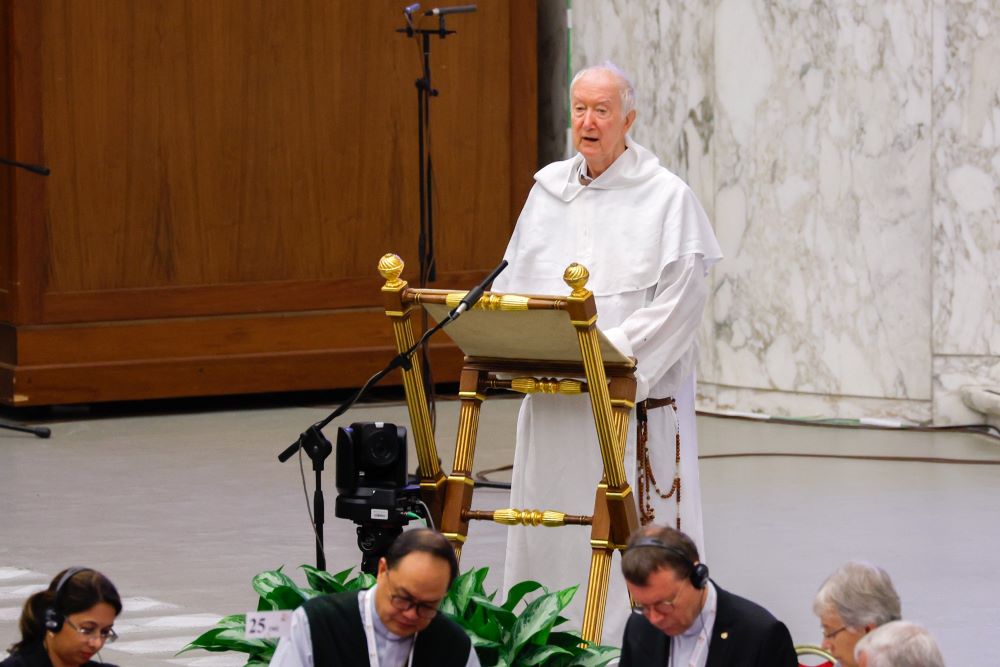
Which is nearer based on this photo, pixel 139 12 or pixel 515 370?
pixel 515 370

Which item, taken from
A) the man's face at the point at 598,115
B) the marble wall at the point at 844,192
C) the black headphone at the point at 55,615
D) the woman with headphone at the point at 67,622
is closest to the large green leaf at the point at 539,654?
the woman with headphone at the point at 67,622

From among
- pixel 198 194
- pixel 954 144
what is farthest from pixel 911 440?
pixel 198 194

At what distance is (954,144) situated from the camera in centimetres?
970

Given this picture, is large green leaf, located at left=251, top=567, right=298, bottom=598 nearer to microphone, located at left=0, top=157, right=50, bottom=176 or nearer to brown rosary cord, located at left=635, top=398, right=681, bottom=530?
brown rosary cord, located at left=635, top=398, right=681, bottom=530

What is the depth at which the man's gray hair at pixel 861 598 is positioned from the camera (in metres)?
4.01

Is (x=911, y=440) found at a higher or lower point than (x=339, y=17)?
lower

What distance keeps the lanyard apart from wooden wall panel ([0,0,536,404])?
254 inches

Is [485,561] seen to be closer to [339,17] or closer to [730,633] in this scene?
[730,633]

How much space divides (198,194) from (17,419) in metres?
1.59

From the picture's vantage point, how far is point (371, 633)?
4152 millimetres

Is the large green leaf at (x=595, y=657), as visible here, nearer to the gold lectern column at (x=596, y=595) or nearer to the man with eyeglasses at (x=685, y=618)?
the gold lectern column at (x=596, y=595)

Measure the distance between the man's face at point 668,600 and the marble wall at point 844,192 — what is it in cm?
602

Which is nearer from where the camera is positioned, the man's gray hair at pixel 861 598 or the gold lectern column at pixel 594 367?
the man's gray hair at pixel 861 598

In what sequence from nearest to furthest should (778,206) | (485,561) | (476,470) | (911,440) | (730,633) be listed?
1. (730,633)
2. (485,561)
3. (476,470)
4. (911,440)
5. (778,206)
